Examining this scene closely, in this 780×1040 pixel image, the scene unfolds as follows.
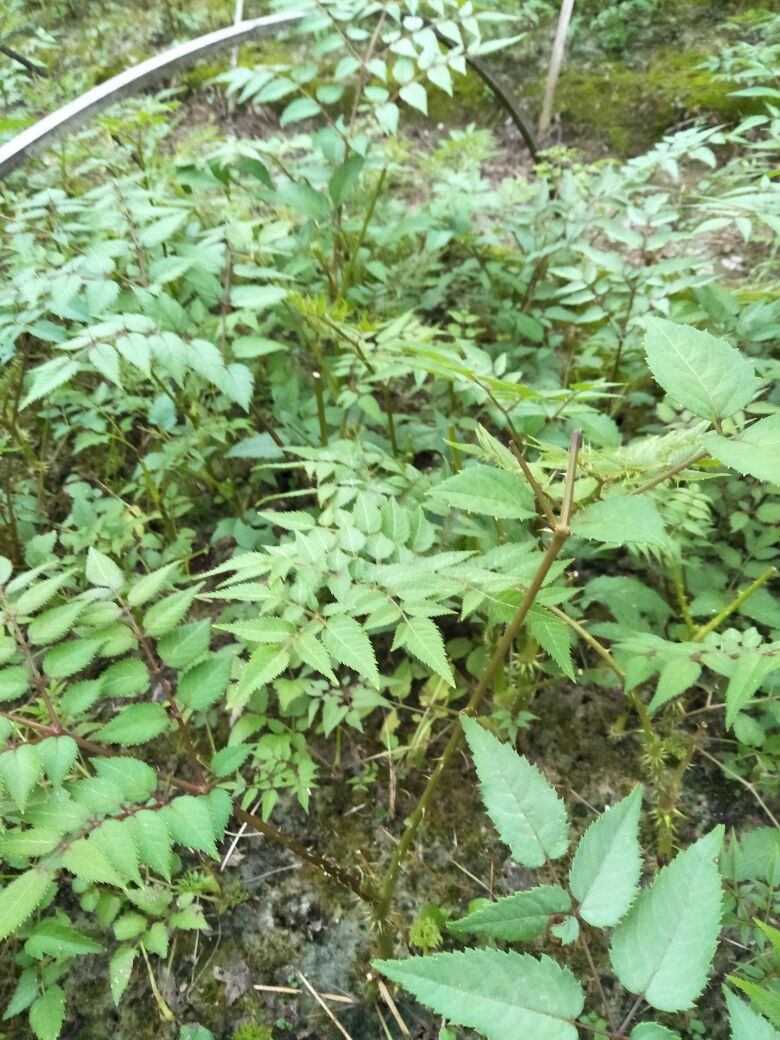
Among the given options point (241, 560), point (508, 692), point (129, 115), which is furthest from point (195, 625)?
point (129, 115)

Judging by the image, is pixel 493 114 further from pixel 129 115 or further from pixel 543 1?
pixel 129 115

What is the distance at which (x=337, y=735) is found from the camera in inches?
69.3

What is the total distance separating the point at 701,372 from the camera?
2.62 ft

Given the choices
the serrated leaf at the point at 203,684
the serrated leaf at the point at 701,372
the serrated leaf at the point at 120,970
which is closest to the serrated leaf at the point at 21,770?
the serrated leaf at the point at 203,684

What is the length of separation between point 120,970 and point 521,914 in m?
1.09

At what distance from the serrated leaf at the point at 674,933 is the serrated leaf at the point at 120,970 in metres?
1.17

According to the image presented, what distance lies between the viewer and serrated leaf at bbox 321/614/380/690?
1.00 meters

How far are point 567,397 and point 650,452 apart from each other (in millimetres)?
201

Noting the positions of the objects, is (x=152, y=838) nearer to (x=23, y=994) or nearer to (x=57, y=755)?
(x=57, y=755)

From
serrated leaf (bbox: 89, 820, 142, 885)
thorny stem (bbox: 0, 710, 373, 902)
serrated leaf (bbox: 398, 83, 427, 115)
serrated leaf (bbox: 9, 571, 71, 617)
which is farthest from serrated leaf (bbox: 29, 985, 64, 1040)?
serrated leaf (bbox: 398, 83, 427, 115)

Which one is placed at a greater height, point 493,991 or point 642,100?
point 642,100

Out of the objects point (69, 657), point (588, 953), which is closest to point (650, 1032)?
point (588, 953)

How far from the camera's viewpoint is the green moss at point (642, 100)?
137 inches

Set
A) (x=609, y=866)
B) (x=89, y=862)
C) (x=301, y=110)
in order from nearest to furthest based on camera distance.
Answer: (x=609, y=866), (x=89, y=862), (x=301, y=110)
